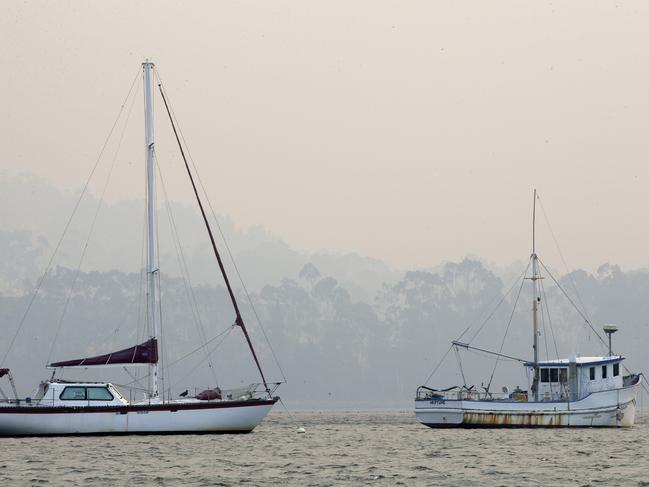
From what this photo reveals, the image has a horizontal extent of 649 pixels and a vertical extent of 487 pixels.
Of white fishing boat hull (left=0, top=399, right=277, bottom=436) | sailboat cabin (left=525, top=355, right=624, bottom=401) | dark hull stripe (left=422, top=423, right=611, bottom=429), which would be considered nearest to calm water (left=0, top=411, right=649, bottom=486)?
white fishing boat hull (left=0, top=399, right=277, bottom=436)

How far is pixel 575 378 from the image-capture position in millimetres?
91812

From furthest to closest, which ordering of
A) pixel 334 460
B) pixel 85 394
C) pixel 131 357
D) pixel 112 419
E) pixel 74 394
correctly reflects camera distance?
1. pixel 131 357
2. pixel 112 419
3. pixel 85 394
4. pixel 74 394
5. pixel 334 460

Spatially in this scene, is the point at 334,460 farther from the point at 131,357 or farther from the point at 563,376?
the point at 563,376

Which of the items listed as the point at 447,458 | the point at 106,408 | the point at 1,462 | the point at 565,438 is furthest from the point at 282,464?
the point at 565,438

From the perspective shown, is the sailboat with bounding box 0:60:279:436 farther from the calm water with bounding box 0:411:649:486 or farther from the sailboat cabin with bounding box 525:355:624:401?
the sailboat cabin with bounding box 525:355:624:401

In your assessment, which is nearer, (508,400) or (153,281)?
(153,281)

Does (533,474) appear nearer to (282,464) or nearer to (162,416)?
(282,464)

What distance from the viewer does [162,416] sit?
76688 millimetres

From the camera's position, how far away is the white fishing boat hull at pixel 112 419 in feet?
249

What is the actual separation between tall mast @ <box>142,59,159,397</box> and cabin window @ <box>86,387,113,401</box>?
2.49 m

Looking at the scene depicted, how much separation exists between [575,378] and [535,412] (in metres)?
3.50

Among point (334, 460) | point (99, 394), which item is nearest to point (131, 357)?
point (99, 394)

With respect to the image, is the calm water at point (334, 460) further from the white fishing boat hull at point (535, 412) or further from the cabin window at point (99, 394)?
the white fishing boat hull at point (535, 412)

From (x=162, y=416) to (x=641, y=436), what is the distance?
3015 centimetres
